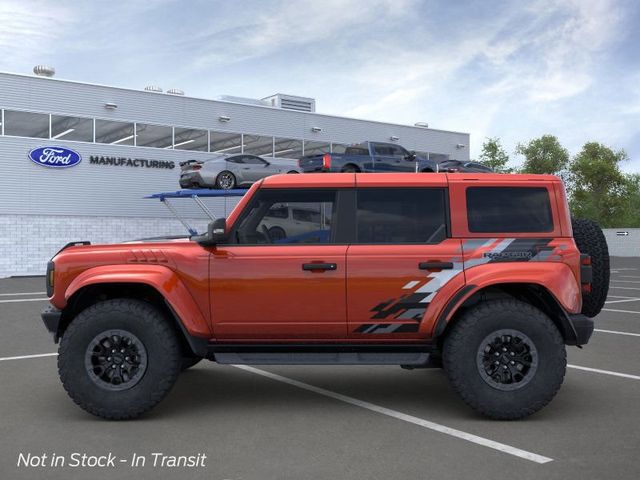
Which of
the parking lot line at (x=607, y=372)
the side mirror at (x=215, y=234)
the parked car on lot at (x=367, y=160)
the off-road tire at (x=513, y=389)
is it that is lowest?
the parking lot line at (x=607, y=372)

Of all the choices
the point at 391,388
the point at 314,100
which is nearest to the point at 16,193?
the point at 314,100

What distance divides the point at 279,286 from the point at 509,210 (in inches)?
79.4

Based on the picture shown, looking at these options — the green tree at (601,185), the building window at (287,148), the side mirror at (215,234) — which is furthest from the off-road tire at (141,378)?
the green tree at (601,185)

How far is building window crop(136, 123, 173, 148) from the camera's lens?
2984 centimetres

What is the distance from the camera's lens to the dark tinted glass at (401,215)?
18.3 ft

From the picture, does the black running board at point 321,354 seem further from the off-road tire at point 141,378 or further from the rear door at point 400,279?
the off-road tire at point 141,378

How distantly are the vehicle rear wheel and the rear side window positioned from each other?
56.8 ft

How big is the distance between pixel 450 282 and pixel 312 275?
1.11 meters

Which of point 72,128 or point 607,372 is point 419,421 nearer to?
point 607,372

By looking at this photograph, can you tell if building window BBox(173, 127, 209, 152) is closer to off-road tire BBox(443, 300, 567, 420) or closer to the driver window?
the driver window

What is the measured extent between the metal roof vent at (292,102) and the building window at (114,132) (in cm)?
898

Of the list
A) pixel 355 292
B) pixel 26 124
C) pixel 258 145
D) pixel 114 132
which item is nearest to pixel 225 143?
pixel 258 145

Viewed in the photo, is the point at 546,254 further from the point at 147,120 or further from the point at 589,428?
the point at 147,120

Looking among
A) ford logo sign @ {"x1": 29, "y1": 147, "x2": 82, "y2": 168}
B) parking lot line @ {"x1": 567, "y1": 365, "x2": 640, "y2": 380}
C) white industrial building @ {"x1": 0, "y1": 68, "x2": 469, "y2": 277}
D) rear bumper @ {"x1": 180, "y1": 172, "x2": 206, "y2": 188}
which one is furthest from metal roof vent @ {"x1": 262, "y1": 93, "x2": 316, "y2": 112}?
parking lot line @ {"x1": 567, "y1": 365, "x2": 640, "y2": 380}
